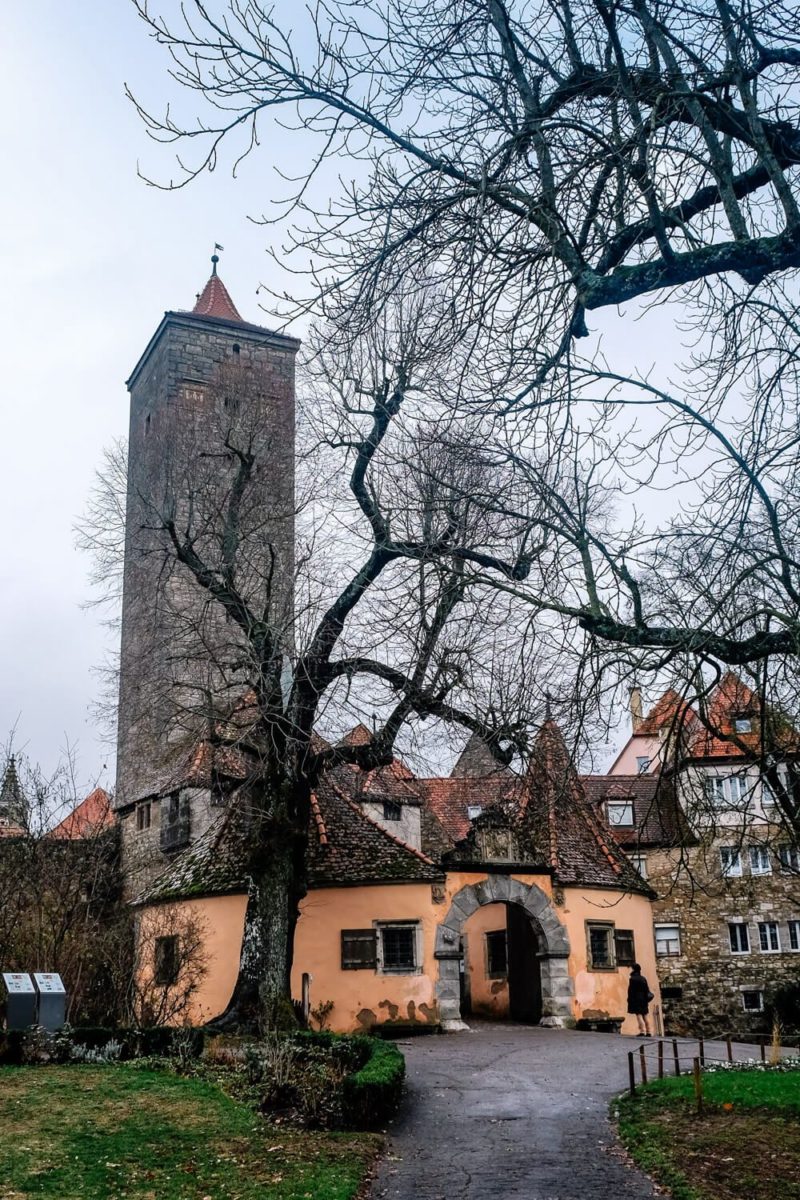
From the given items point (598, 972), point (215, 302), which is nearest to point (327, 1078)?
point (598, 972)

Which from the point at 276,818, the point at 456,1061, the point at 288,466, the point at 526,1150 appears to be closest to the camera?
the point at 526,1150

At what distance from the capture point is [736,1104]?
12000 millimetres

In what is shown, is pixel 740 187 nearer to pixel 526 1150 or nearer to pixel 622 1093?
pixel 526 1150

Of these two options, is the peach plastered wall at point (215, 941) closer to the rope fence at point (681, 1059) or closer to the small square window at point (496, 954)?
the rope fence at point (681, 1059)

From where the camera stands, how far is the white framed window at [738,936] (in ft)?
119

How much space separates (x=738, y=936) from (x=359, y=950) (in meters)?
18.9

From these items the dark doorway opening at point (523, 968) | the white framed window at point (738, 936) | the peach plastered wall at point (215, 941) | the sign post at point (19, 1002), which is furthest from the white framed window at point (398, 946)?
the white framed window at point (738, 936)

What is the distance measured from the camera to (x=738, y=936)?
120 ft

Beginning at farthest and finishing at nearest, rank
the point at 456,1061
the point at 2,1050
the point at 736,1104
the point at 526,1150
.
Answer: the point at 456,1061
the point at 2,1050
the point at 736,1104
the point at 526,1150

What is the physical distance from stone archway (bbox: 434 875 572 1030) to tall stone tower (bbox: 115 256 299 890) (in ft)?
18.5

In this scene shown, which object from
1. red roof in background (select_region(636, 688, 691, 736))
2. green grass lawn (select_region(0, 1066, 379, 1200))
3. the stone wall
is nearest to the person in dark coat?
green grass lawn (select_region(0, 1066, 379, 1200))

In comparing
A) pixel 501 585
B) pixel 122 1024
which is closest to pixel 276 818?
pixel 122 1024

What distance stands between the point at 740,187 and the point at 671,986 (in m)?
33.9

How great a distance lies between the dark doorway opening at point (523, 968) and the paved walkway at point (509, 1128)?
232 inches
